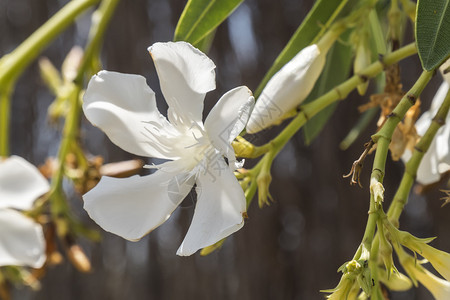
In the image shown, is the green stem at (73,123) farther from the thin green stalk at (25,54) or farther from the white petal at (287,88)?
the white petal at (287,88)

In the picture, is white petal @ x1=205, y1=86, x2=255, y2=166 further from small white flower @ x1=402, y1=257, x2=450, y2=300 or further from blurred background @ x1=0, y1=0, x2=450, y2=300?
blurred background @ x1=0, y1=0, x2=450, y2=300

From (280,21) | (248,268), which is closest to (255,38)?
(280,21)

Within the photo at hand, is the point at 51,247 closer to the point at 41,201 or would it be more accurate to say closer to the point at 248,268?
the point at 41,201

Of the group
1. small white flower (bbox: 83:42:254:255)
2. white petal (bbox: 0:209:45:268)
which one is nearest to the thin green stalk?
white petal (bbox: 0:209:45:268)

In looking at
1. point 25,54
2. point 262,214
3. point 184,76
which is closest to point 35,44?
point 25,54

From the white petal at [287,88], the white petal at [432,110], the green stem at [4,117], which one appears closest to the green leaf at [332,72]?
the white petal at [432,110]

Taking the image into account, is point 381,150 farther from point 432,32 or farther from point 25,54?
point 25,54
